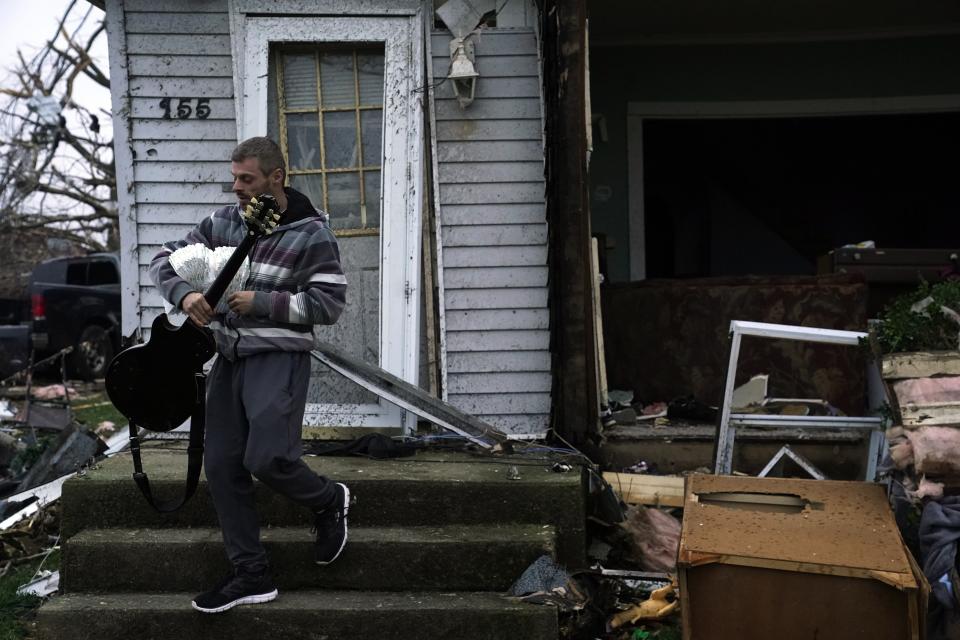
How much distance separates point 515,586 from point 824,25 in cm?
617

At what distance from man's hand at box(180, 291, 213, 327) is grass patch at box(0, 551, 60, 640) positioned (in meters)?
1.70

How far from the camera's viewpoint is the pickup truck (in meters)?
12.0

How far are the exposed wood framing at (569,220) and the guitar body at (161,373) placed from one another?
6.95 ft

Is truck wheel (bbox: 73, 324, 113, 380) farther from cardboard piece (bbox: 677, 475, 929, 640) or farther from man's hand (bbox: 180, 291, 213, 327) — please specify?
cardboard piece (bbox: 677, 475, 929, 640)

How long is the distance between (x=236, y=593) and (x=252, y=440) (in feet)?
2.12

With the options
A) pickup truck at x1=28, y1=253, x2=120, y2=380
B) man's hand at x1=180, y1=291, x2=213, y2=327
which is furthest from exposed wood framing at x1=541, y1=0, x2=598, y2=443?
pickup truck at x1=28, y1=253, x2=120, y2=380

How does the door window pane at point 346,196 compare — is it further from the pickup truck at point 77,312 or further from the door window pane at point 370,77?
the pickup truck at point 77,312

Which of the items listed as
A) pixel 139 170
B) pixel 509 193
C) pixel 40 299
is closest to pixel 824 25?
pixel 509 193

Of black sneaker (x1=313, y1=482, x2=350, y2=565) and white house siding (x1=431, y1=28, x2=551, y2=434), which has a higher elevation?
white house siding (x1=431, y1=28, x2=551, y2=434)

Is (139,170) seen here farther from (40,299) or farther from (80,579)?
(40,299)

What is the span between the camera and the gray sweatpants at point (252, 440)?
3.70 metres

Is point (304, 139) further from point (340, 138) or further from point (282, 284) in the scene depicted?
point (282, 284)

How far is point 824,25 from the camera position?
843 centimetres

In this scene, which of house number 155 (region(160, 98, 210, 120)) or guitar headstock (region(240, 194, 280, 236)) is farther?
house number 155 (region(160, 98, 210, 120))
